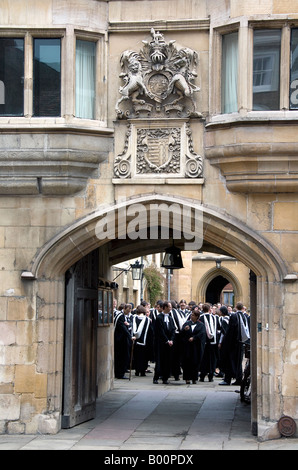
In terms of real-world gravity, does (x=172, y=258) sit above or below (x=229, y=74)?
below

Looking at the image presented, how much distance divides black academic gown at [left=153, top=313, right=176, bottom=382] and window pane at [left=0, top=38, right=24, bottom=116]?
25.1 ft

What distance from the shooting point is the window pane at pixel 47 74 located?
Answer: 11.5 metres

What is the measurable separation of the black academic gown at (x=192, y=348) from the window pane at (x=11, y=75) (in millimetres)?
7914

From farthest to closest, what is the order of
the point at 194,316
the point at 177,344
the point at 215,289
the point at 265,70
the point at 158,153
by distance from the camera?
the point at 215,289
the point at 177,344
the point at 194,316
the point at 158,153
the point at 265,70

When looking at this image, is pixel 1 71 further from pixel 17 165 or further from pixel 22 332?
Result: pixel 22 332

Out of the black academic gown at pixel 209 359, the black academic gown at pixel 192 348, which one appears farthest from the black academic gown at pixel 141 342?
the black academic gown at pixel 192 348

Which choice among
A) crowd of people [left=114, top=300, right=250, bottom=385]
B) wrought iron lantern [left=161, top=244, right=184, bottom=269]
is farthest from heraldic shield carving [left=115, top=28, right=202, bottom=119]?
crowd of people [left=114, top=300, right=250, bottom=385]

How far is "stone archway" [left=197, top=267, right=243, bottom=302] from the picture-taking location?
1702 inches

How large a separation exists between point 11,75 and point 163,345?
26.3 ft

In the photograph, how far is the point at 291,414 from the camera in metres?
10.8

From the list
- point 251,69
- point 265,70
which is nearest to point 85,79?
point 251,69

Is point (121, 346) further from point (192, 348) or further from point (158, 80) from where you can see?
point (158, 80)

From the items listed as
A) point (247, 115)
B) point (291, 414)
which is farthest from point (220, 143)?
point (291, 414)

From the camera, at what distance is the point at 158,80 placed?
449 inches
